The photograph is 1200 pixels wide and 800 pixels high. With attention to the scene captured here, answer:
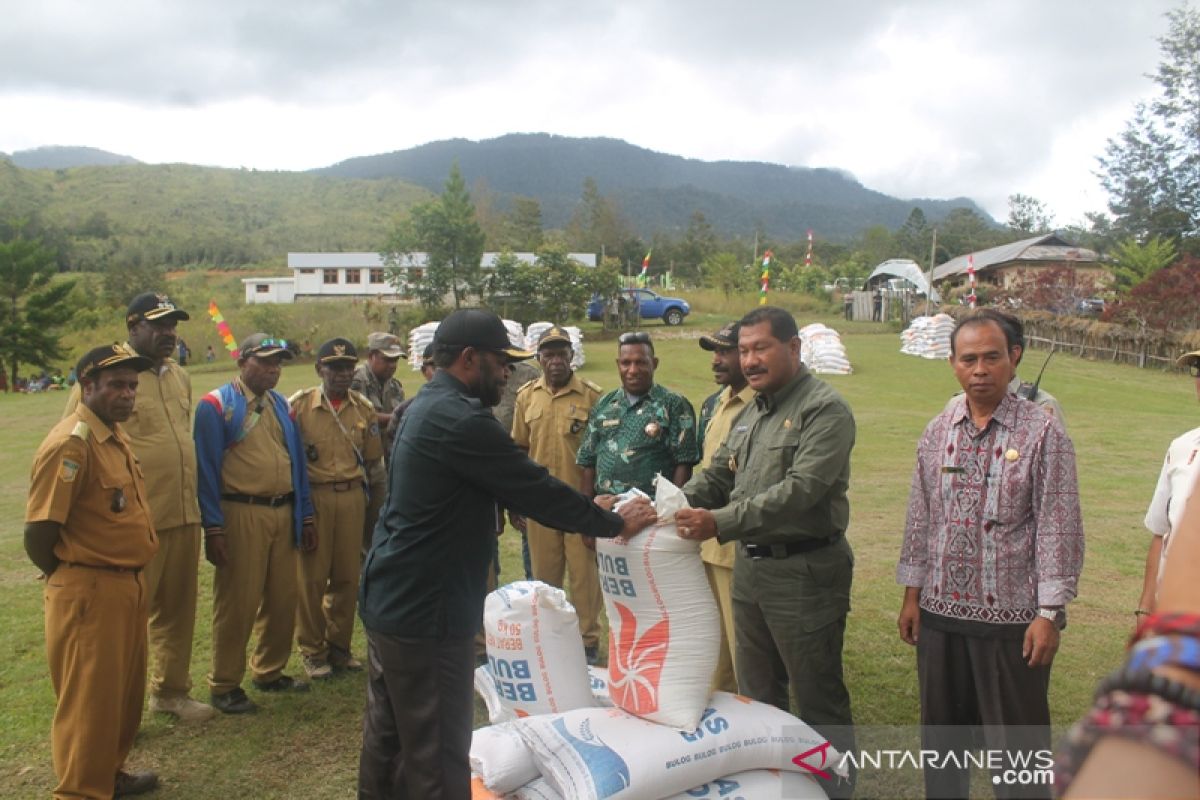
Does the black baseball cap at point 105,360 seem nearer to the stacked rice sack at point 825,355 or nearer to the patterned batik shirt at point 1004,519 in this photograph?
the patterned batik shirt at point 1004,519

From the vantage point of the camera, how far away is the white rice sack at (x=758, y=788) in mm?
3066

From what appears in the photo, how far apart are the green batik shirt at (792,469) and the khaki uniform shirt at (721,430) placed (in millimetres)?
548

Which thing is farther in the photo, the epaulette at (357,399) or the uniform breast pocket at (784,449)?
the epaulette at (357,399)

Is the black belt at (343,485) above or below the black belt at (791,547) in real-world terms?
below

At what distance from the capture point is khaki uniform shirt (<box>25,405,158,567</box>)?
3312 mm

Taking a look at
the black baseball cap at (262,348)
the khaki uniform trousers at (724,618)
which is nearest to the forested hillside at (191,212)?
the black baseball cap at (262,348)

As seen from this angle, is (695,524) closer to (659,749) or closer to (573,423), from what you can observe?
(659,749)

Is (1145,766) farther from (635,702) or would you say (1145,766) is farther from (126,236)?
(126,236)

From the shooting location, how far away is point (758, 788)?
3.10 m

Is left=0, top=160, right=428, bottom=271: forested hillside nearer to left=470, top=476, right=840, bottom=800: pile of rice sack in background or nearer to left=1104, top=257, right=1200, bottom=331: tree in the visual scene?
left=1104, top=257, right=1200, bottom=331: tree

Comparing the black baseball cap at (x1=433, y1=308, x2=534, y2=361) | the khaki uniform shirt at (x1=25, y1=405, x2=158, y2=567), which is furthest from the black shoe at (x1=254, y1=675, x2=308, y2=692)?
the black baseball cap at (x1=433, y1=308, x2=534, y2=361)

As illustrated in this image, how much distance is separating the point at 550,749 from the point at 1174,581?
249 centimetres

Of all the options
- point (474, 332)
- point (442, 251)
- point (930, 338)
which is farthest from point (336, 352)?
point (442, 251)

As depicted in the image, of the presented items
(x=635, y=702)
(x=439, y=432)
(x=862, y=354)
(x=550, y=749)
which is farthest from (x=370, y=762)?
(x=862, y=354)
